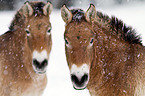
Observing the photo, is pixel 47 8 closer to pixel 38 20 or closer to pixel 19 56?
pixel 38 20

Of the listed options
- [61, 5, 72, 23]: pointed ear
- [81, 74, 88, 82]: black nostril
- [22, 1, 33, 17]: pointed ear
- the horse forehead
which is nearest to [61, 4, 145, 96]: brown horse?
[61, 5, 72, 23]: pointed ear

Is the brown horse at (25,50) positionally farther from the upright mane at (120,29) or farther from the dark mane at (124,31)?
the dark mane at (124,31)

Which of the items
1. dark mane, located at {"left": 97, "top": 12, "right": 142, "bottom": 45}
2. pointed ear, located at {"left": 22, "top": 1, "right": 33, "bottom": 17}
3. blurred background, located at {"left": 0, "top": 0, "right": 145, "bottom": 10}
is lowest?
dark mane, located at {"left": 97, "top": 12, "right": 142, "bottom": 45}

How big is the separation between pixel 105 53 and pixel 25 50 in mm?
1997

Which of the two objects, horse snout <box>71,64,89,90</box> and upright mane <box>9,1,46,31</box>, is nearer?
horse snout <box>71,64,89,90</box>

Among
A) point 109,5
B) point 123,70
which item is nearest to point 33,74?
point 123,70

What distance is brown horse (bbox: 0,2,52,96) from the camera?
4598 millimetres

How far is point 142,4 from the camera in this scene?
22.6m

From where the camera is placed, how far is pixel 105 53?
4.11 meters

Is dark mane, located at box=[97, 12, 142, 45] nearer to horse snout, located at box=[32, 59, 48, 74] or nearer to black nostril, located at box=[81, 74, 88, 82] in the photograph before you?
black nostril, located at box=[81, 74, 88, 82]

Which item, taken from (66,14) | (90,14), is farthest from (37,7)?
(90,14)

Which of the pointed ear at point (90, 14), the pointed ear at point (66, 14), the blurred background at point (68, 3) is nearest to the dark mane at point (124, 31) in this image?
the pointed ear at point (90, 14)

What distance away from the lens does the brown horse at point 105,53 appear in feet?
12.0

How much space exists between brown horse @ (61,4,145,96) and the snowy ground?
20.5 inches
